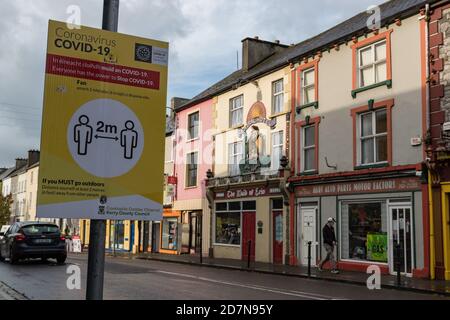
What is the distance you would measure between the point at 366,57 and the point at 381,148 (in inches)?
138

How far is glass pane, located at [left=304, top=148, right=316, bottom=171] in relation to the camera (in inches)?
824

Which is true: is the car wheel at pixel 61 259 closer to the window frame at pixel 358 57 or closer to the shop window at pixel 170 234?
the window frame at pixel 358 57

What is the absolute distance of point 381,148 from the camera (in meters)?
17.9

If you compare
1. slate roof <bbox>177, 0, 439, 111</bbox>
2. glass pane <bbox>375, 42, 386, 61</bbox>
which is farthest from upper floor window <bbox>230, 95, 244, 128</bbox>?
glass pane <bbox>375, 42, 386, 61</bbox>

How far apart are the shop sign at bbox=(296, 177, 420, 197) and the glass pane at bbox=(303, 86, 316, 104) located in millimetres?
3663

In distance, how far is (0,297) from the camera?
9398mm

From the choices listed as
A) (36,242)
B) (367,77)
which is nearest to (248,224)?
(367,77)

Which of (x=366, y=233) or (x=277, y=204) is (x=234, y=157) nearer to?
(x=277, y=204)

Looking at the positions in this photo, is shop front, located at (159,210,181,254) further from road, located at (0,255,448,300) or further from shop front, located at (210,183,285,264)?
road, located at (0,255,448,300)

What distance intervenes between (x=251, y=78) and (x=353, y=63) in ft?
22.6

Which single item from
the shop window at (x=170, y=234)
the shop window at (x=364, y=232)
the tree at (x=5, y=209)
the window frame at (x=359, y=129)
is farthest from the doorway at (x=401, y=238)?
the tree at (x=5, y=209)

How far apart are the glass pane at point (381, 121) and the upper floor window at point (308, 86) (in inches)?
137
